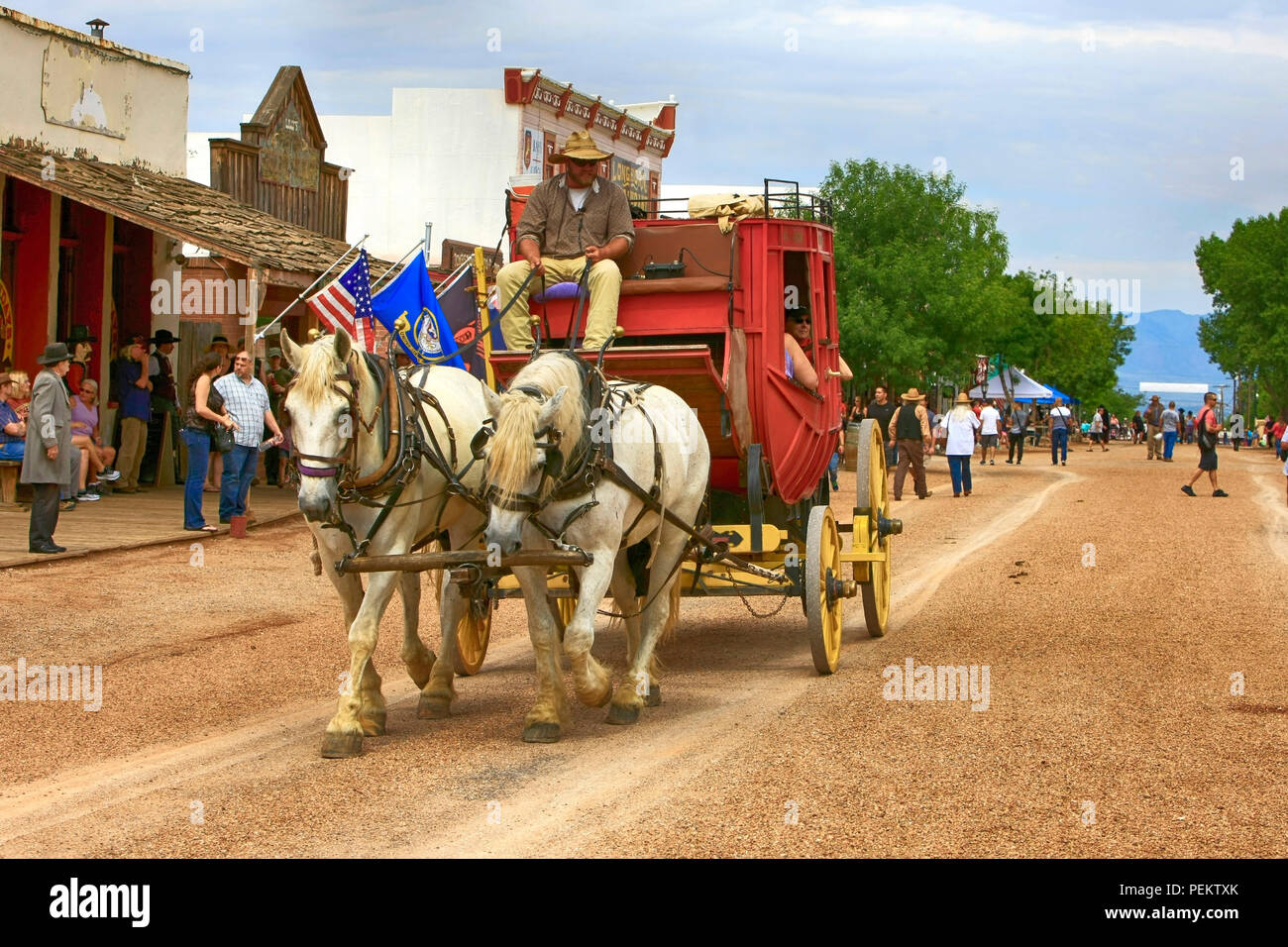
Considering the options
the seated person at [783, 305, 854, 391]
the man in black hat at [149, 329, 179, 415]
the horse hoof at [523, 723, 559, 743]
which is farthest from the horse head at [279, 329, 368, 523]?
the man in black hat at [149, 329, 179, 415]

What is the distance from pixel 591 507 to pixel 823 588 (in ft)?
7.48

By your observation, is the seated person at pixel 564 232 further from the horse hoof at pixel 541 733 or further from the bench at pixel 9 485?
the bench at pixel 9 485

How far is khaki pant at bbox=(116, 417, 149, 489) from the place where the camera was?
19.2 metres

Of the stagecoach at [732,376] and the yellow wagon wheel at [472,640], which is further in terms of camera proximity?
the yellow wagon wheel at [472,640]

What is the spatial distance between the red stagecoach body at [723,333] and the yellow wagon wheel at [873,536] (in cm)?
96

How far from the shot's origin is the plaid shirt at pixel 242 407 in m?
15.7

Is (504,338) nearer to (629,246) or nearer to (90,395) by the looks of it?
(629,246)

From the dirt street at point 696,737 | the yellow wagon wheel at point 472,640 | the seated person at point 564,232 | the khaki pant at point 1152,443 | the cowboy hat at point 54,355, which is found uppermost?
the seated person at point 564,232

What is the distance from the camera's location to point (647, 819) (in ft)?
19.6

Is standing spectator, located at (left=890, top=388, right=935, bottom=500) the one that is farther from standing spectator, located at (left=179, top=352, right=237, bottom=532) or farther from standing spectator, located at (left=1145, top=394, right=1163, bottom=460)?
standing spectator, located at (left=1145, top=394, right=1163, bottom=460)

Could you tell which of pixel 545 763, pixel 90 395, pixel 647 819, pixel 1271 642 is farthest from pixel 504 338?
pixel 90 395

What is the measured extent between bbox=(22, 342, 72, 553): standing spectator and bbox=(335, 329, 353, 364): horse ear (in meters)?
7.44

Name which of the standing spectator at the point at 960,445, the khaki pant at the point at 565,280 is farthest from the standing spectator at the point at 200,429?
the standing spectator at the point at 960,445

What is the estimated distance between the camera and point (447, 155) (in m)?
41.6
